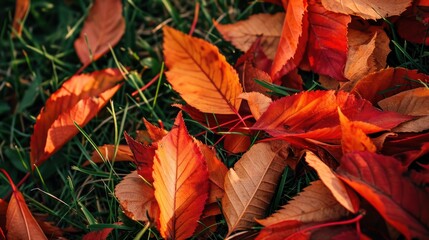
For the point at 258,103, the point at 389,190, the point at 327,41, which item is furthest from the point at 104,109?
the point at 389,190

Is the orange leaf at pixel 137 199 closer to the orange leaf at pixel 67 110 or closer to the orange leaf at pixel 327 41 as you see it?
the orange leaf at pixel 67 110

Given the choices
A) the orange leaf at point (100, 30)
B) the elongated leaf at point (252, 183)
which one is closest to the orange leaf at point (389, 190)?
the elongated leaf at point (252, 183)

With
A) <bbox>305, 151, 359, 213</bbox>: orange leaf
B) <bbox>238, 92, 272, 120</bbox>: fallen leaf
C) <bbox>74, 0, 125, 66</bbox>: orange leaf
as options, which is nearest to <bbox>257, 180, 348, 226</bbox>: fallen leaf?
<bbox>305, 151, 359, 213</bbox>: orange leaf

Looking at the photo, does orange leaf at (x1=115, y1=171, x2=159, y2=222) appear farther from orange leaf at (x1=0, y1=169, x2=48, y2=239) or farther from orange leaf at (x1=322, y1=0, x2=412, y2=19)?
orange leaf at (x1=322, y1=0, x2=412, y2=19)

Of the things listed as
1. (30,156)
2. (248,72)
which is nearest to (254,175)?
(248,72)

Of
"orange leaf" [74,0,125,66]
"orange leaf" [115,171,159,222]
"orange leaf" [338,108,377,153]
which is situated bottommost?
"orange leaf" [115,171,159,222]

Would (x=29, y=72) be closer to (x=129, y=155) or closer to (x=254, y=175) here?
(x=129, y=155)
